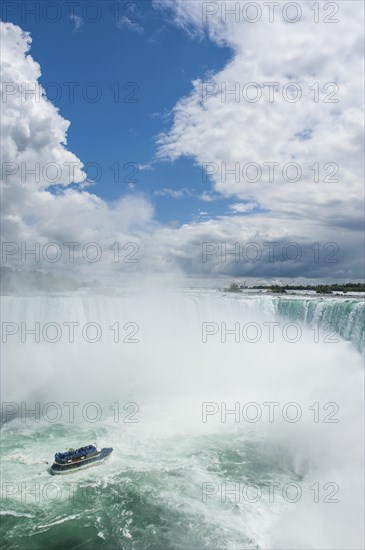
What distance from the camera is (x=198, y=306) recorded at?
43.8 meters

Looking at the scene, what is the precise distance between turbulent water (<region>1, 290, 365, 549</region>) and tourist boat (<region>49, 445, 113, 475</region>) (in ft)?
1.39

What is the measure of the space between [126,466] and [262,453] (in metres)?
6.89

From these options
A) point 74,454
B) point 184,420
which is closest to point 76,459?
point 74,454

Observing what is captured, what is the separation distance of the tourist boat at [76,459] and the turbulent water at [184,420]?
1.39 feet

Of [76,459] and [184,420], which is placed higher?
[76,459]

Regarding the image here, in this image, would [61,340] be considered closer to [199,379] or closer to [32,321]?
[32,321]

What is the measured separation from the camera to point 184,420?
25.9 metres

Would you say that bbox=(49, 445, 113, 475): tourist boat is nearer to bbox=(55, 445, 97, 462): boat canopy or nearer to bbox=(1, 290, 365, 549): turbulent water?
bbox=(55, 445, 97, 462): boat canopy

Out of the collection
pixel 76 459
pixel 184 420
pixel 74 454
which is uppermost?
pixel 74 454

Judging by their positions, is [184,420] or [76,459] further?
[184,420]

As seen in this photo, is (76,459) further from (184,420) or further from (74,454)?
(184,420)

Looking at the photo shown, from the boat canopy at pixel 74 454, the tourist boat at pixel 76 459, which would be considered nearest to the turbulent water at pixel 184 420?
the tourist boat at pixel 76 459

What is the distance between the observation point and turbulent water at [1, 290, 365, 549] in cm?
1501

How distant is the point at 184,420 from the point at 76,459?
28.6ft
